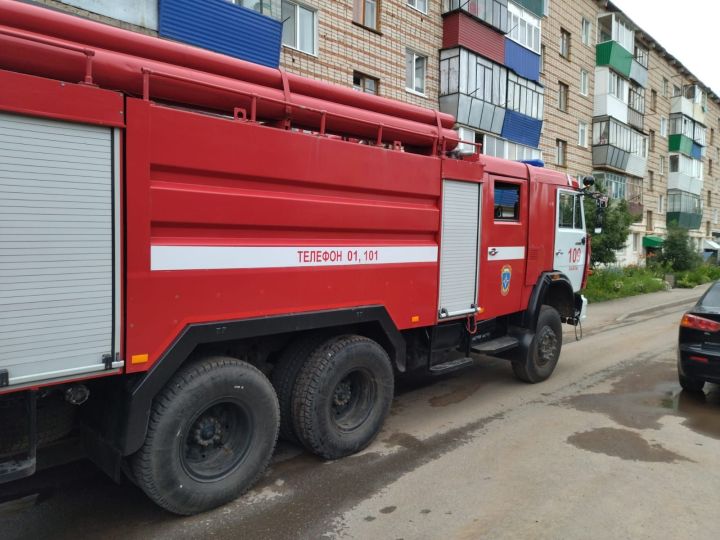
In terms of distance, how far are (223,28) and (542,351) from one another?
801 cm

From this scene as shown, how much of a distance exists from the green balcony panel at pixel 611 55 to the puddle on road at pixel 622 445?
87.8 ft

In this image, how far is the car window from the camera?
233 inches

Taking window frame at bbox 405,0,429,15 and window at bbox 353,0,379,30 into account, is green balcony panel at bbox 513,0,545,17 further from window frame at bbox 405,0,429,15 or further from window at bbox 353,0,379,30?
window at bbox 353,0,379,30

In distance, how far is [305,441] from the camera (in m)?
4.05

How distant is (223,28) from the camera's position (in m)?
9.66

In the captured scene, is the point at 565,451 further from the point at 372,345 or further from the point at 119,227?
the point at 119,227

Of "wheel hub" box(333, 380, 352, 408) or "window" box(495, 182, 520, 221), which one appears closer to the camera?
"wheel hub" box(333, 380, 352, 408)

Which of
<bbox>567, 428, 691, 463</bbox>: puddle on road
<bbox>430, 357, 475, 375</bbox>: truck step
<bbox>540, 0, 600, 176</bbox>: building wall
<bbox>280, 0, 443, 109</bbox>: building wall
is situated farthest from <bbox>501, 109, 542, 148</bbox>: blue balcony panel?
<bbox>567, 428, 691, 463</bbox>: puddle on road

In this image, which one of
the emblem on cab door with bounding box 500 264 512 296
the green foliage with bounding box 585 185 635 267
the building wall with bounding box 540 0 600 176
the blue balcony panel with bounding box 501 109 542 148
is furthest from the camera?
the building wall with bounding box 540 0 600 176

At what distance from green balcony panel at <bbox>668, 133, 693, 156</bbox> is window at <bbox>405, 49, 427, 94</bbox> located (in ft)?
94.0

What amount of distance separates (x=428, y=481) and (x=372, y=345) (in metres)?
1.13

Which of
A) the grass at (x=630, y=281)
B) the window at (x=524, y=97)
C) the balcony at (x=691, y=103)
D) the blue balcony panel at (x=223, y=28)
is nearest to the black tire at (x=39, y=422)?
the blue balcony panel at (x=223, y=28)

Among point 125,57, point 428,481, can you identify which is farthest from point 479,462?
point 125,57

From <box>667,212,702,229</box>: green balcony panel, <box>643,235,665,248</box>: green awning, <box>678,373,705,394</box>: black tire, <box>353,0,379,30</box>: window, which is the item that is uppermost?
<box>353,0,379,30</box>: window
